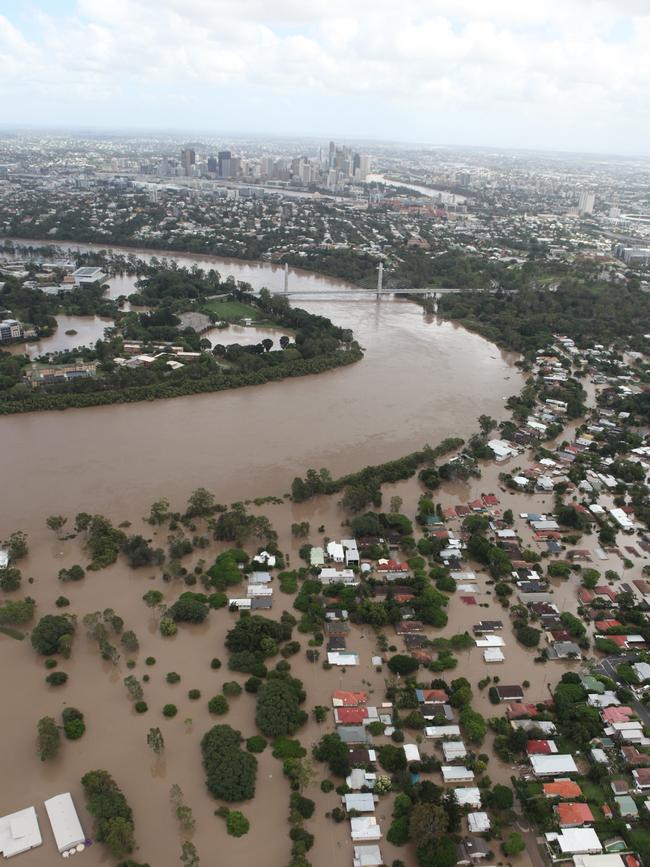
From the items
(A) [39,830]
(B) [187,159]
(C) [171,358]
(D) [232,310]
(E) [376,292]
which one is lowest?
(A) [39,830]

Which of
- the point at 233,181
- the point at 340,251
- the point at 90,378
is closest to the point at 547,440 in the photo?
the point at 90,378

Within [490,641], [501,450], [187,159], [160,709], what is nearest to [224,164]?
[187,159]

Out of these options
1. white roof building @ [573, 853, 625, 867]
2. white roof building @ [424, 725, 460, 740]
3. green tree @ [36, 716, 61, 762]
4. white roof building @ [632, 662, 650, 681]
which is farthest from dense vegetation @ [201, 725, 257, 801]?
white roof building @ [632, 662, 650, 681]

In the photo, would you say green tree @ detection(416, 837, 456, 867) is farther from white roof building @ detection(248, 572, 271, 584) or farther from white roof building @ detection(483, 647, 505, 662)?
white roof building @ detection(248, 572, 271, 584)

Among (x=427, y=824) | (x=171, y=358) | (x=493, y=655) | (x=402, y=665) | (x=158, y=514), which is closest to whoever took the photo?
(x=427, y=824)

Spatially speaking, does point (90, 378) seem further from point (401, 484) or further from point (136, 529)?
point (401, 484)

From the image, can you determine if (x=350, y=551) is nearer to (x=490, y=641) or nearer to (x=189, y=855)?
(x=490, y=641)
